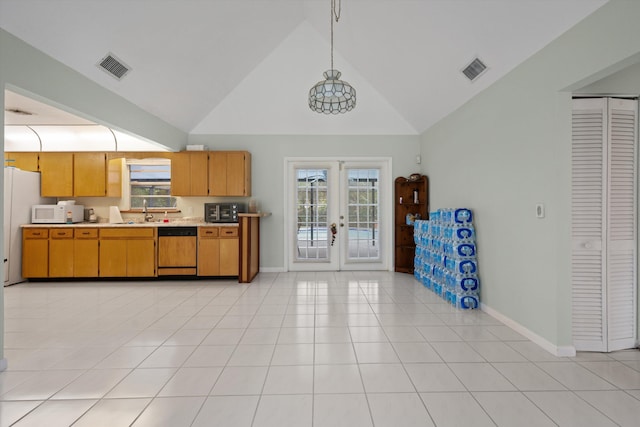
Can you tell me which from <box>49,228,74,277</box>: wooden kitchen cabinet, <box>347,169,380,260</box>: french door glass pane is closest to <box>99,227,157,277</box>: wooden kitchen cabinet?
<box>49,228,74,277</box>: wooden kitchen cabinet

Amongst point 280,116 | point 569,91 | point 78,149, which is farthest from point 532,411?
point 78,149

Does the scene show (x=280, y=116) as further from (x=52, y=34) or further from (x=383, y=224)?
(x=52, y=34)

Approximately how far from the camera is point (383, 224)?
652 centimetres

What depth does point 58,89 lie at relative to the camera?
321 centimetres

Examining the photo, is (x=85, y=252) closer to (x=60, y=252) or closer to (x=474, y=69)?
(x=60, y=252)

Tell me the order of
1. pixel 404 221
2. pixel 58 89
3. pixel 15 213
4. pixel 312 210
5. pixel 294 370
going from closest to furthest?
pixel 294 370
pixel 58 89
pixel 15 213
pixel 404 221
pixel 312 210

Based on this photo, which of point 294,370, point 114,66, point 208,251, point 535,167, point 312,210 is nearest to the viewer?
point 294,370

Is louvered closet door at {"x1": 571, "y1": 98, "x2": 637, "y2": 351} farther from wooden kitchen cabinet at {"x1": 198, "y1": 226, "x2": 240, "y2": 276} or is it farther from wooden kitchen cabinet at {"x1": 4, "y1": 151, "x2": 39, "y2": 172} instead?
wooden kitchen cabinet at {"x1": 4, "y1": 151, "x2": 39, "y2": 172}

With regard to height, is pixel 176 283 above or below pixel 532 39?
below

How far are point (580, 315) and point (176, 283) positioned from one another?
5.51m

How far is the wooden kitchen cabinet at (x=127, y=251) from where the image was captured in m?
5.60

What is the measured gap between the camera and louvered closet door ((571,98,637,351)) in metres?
2.90

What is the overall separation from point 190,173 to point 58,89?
2.86 meters

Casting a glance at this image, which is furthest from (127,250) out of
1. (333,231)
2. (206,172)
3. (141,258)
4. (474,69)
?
(474,69)
